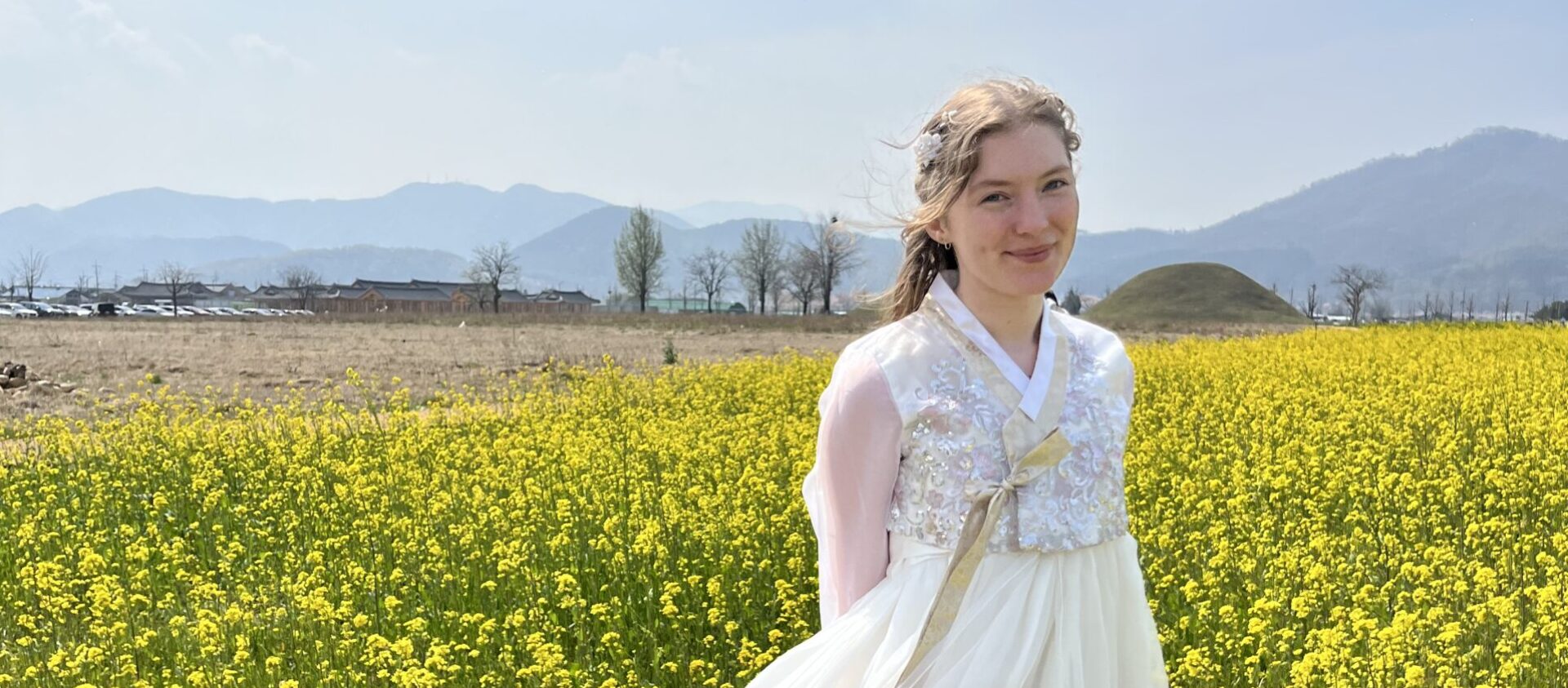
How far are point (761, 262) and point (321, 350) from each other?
7589cm

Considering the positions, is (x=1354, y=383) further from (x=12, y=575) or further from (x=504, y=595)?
(x=12, y=575)

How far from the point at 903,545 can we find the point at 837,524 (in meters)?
0.11

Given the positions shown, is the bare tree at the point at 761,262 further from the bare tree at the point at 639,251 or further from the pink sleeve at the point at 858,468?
the pink sleeve at the point at 858,468

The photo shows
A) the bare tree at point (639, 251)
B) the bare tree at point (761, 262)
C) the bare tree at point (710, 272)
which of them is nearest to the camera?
the bare tree at point (639, 251)

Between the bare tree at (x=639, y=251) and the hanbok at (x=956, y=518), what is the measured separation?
266 ft

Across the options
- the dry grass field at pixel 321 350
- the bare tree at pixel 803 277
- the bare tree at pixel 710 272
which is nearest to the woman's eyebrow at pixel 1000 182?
the dry grass field at pixel 321 350

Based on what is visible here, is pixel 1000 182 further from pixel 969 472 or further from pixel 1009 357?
pixel 969 472

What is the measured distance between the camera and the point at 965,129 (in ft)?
5.65

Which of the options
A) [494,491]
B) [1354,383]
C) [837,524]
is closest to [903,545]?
[837,524]

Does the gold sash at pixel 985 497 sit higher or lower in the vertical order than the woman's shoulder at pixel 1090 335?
lower

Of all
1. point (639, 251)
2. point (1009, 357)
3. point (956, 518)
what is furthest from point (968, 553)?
point (639, 251)

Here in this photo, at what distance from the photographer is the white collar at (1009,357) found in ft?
5.68

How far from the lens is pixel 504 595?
5.01 metres

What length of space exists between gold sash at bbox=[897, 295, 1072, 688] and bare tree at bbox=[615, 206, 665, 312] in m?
81.2
